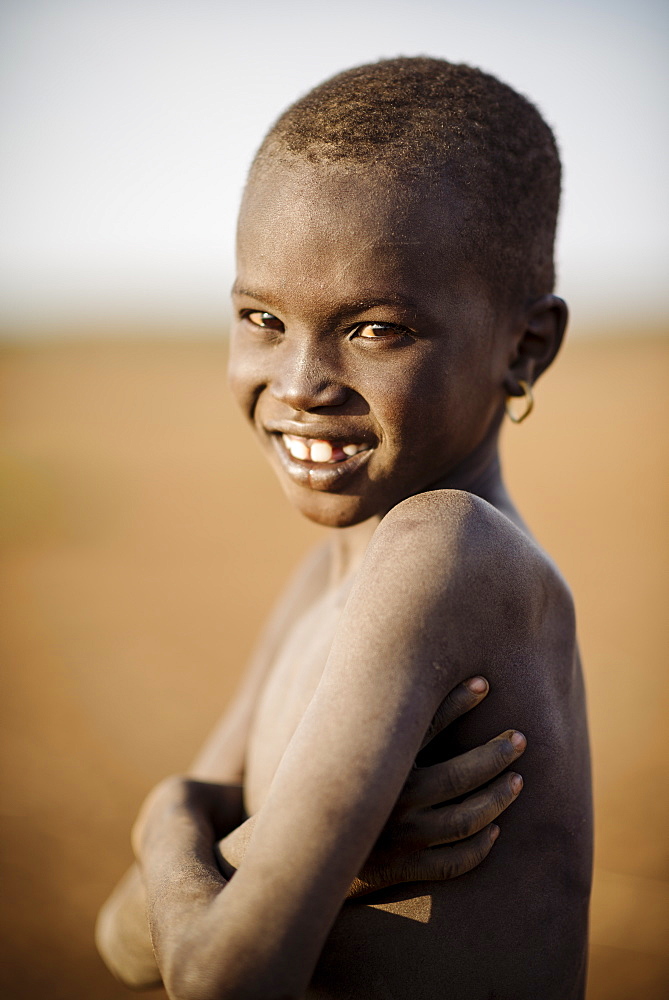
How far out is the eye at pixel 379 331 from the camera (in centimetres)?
145

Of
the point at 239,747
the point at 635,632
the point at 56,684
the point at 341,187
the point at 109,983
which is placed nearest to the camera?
the point at 341,187

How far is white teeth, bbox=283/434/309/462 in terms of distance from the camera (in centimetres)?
159

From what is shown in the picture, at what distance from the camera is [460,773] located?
1347 millimetres

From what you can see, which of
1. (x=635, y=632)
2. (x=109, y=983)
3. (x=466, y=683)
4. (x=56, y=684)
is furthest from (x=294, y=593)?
(x=635, y=632)

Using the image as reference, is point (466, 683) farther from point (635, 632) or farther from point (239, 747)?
point (635, 632)

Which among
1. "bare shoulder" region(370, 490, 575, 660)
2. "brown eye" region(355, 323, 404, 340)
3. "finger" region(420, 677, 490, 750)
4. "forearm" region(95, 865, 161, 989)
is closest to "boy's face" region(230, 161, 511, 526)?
"brown eye" region(355, 323, 404, 340)

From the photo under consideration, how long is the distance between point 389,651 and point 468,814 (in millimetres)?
345

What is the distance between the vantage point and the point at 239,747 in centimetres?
218

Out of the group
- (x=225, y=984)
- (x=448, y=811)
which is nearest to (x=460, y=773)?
(x=448, y=811)

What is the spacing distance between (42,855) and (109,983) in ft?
2.98

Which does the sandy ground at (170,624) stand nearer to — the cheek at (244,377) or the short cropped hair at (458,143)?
the cheek at (244,377)

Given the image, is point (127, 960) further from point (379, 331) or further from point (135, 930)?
point (379, 331)

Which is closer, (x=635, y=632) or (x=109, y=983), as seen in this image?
(x=109, y=983)

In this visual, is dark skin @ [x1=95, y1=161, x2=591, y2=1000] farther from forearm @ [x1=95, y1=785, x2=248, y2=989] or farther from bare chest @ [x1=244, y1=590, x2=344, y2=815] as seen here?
forearm @ [x1=95, y1=785, x2=248, y2=989]
